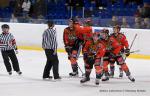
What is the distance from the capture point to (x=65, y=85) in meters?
10.8

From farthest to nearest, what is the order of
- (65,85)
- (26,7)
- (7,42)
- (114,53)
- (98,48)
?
(26,7) → (7,42) → (114,53) → (65,85) → (98,48)

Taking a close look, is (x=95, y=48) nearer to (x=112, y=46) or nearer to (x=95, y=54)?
(x=95, y=54)

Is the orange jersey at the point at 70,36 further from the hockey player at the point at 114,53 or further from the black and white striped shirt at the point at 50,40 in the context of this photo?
the hockey player at the point at 114,53

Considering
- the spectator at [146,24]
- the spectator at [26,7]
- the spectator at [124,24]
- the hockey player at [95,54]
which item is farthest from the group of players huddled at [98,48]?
the spectator at [26,7]

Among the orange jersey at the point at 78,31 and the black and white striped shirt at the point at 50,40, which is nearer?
the black and white striped shirt at the point at 50,40

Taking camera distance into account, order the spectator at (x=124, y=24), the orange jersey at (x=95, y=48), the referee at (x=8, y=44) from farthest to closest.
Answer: the spectator at (x=124, y=24), the referee at (x=8, y=44), the orange jersey at (x=95, y=48)

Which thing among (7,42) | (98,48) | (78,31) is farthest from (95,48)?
(7,42)

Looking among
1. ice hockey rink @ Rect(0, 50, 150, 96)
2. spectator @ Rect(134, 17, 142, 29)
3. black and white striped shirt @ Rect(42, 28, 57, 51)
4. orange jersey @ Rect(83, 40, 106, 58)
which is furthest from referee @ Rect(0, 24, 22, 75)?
spectator @ Rect(134, 17, 142, 29)

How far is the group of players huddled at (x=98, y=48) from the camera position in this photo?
1062 cm

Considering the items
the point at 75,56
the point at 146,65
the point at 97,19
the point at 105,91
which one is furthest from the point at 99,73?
the point at 97,19

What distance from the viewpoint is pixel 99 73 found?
1062cm

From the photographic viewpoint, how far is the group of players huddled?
1062 centimetres

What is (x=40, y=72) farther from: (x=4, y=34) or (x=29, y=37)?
(x=29, y=37)

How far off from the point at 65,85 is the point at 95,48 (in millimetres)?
952
